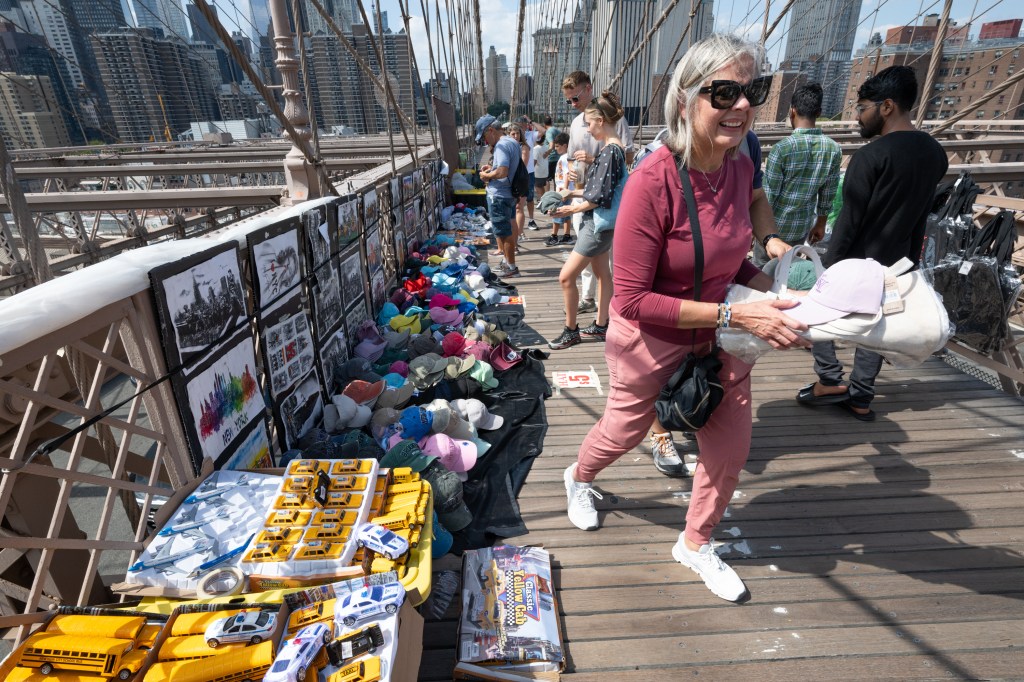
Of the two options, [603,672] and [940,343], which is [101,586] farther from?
[940,343]

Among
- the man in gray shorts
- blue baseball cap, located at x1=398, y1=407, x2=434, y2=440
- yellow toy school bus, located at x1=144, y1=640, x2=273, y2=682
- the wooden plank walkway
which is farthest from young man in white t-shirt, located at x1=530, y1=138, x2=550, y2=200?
yellow toy school bus, located at x1=144, y1=640, x2=273, y2=682

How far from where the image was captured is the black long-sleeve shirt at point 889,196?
2664mm

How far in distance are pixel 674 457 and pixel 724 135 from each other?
2000mm

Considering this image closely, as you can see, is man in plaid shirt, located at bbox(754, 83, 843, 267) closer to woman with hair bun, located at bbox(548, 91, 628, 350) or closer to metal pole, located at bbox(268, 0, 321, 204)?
woman with hair bun, located at bbox(548, 91, 628, 350)

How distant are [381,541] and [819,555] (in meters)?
2.12

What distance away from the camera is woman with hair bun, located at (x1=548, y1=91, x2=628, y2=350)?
12.9 feet

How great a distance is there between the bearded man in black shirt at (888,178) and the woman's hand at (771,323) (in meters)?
1.70

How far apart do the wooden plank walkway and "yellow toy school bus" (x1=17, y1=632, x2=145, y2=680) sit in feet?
3.35

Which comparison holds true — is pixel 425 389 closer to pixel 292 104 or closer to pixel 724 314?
pixel 292 104

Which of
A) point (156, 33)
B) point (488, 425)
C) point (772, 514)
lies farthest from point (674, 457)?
point (156, 33)

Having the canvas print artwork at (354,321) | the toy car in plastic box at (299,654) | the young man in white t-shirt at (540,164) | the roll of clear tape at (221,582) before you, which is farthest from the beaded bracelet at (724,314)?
the young man in white t-shirt at (540,164)

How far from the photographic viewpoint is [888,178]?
2.72 meters

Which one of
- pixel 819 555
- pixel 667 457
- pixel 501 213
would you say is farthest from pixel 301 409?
pixel 501 213

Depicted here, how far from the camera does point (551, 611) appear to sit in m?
Result: 2.08
